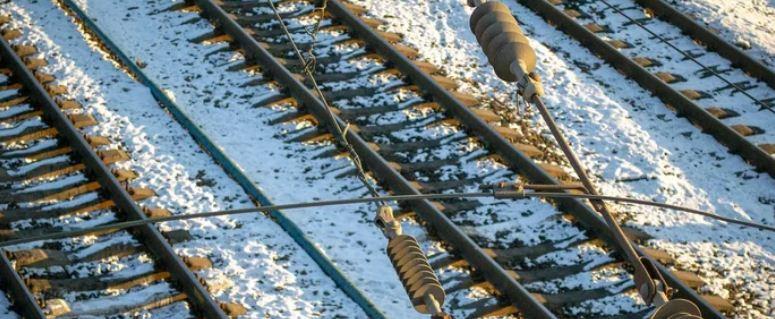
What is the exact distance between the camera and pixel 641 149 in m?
13.3

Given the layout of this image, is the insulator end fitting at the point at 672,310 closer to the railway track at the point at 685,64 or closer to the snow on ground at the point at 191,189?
the snow on ground at the point at 191,189

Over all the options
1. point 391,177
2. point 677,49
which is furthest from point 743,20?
point 391,177

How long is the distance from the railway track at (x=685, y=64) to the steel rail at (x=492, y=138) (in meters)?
0.91

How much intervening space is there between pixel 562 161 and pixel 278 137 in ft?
9.56

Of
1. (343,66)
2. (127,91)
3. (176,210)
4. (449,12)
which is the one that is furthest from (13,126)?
(449,12)

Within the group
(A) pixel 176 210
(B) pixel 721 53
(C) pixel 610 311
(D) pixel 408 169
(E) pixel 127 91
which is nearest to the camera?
(C) pixel 610 311

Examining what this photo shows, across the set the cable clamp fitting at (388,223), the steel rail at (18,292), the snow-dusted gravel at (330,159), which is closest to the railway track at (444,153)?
the snow-dusted gravel at (330,159)

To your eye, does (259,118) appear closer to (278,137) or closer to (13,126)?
(278,137)

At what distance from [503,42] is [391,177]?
512 centimetres

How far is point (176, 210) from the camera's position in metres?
11.9

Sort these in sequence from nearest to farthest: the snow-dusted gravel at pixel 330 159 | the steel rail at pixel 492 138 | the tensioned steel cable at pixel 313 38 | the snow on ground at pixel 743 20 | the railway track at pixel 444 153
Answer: the steel rail at pixel 492 138 → the railway track at pixel 444 153 → the snow-dusted gravel at pixel 330 159 → the tensioned steel cable at pixel 313 38 → the snow on ground at pixel 743 20

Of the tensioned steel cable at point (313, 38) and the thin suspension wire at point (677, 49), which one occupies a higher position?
the tensioned steel cable at point (313, 38)

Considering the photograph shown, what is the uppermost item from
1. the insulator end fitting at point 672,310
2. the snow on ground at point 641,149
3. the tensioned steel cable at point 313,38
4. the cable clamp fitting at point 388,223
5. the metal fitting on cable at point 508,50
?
the metal fitting on cable at point 508,50

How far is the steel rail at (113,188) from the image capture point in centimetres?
1064
